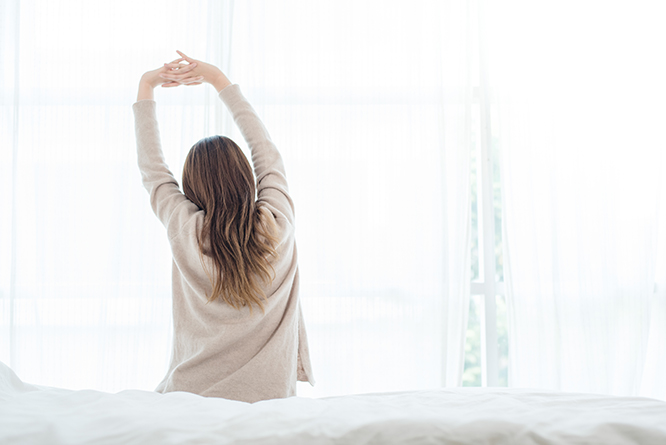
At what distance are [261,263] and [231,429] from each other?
1.93 ft

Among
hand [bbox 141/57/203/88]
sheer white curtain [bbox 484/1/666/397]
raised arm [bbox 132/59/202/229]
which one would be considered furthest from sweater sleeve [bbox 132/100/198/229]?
sheer white curtain [bbox 484/1/666/397]

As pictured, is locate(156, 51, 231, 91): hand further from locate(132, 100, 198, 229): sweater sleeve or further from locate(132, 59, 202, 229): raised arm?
locate(132, 100, 198, 229): sweater sleeve

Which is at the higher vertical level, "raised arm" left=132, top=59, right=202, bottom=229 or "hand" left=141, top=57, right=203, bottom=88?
"hand" left=141, top=57, right=203, bottom=88

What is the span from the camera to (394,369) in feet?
6.03

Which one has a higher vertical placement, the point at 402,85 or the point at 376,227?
the point at 402,85

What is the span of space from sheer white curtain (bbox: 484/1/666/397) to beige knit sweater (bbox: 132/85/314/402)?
1.14 metres

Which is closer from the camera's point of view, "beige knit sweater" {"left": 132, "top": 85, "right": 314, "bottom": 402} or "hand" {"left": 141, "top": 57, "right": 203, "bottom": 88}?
"beige knit sweater" {"left": 132, "top": 85, "right": 314, "bottom": 402}

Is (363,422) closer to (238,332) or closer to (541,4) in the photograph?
(238,332)

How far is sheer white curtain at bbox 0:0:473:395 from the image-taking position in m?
1.84

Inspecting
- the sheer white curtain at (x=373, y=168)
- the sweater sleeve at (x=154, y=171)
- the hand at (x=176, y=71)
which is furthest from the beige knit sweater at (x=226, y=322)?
the sheer white curtain at (x=373, y=168)

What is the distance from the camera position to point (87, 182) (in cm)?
187

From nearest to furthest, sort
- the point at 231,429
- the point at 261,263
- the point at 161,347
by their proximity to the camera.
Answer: the point at 231,429, the point at 261,263, the point at 161,347

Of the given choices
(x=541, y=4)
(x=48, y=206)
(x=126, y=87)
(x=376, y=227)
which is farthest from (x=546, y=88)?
(x=48, y=206)

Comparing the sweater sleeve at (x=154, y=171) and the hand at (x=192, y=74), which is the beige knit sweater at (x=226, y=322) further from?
the hand at (x=192, y=74)
